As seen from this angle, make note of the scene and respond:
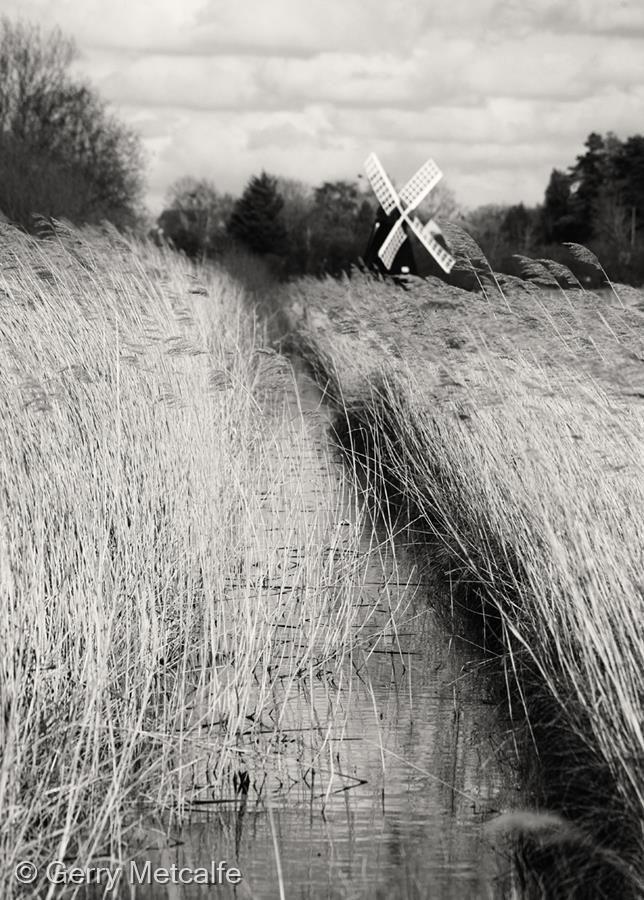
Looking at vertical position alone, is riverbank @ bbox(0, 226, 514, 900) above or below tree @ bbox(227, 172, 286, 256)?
above

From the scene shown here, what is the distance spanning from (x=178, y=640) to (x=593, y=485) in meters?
1.47

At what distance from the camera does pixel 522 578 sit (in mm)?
4223

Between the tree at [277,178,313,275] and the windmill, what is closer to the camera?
the windmill

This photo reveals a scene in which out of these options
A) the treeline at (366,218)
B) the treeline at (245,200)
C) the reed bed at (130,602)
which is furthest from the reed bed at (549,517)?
the treeline at (366,218)

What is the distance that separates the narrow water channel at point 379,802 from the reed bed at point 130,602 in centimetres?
8

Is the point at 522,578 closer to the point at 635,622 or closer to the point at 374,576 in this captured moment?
the point at 635,622

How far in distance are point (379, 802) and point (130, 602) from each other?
969 millimetres

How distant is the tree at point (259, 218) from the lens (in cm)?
5229

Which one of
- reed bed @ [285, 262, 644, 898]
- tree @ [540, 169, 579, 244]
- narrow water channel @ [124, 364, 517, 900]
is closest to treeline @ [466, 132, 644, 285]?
tree @ [540, 169, 579, 244]

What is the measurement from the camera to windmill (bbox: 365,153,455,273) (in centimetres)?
2509

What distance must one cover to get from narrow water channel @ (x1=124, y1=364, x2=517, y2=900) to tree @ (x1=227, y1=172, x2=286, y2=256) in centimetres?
4787

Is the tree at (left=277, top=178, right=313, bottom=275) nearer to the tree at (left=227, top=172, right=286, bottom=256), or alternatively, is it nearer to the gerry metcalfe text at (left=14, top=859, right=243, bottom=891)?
the tree at (left=227, top=172, right=286, bottom=256)

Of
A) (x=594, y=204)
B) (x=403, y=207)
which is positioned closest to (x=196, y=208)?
(x=594, y=204)

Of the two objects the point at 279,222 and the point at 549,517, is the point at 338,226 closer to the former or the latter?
the point at 279,222
